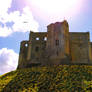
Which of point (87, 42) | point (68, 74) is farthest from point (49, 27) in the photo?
point (68, 74)

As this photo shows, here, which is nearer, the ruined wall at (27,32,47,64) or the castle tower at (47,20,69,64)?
the castle tower at (47,20,69,64)

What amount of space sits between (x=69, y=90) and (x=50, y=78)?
493 centimetres

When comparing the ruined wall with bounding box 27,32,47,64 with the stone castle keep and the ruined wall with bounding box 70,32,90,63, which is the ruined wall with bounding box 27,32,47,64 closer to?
the stone castle keep

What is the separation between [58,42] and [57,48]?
148cm

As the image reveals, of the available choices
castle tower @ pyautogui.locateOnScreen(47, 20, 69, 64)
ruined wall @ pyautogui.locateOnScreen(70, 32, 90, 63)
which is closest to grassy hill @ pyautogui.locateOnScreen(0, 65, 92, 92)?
castle tower @ pyautogui.locateOnScreen(47, 20, 69, 64)

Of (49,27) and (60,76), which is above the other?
(49,27)

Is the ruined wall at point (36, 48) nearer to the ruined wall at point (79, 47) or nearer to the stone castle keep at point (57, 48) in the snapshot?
the stone castle keep at point (57, 48)

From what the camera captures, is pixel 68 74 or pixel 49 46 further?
pixel 49 46

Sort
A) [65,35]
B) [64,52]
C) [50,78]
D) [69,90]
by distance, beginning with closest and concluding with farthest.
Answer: [69,90] → [50,78] → [64,52] → [65,35]

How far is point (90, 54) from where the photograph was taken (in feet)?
118

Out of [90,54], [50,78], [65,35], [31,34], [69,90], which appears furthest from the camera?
[31,34]

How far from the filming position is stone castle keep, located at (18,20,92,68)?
31.4 m

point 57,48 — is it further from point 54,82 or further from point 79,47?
point 54,82

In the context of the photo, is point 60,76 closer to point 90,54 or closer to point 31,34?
point 90,54
